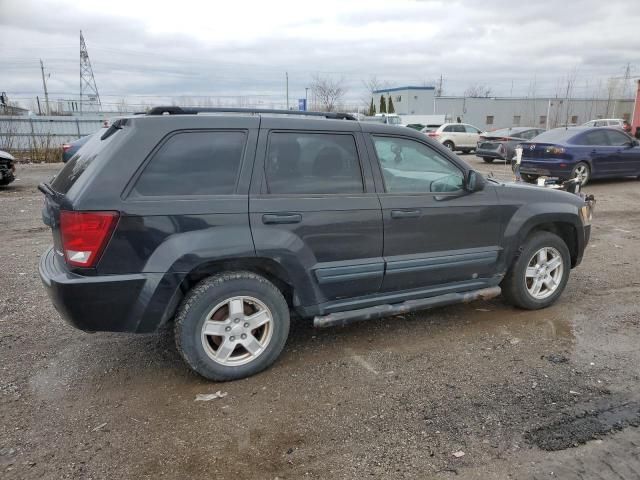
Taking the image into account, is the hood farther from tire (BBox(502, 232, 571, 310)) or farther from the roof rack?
the roof rack

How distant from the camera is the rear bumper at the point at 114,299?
10.0 feet

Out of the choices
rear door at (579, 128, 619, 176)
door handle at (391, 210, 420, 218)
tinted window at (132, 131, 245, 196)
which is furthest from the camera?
rear door at (579, 128, 619, 176)

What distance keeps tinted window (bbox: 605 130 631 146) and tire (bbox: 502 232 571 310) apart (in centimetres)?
1005

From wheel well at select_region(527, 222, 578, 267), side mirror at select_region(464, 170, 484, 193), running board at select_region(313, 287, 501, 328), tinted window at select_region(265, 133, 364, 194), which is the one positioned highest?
tinted window at select_region(265, 133, 364, 194)

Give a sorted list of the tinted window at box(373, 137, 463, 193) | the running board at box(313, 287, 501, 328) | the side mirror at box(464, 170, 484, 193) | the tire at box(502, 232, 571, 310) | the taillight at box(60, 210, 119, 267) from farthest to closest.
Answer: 1. the tire at box(502, 232, 571, 310)
2. the side mirror at box(464, 170, 484, 193)
3. the tinted window at box(373, 137, 463, 193)
4. the running board at box(313, 287, 501, 328)
5. the taillight at box(60, 210, 119, 267)

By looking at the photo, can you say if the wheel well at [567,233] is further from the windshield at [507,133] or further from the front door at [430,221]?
the windshield at [507,133]

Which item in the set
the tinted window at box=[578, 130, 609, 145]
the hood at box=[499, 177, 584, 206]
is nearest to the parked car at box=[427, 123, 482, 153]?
the tinted window at box=[578, 130, 609, 145]

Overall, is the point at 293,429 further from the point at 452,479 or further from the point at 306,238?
the point at 306,238

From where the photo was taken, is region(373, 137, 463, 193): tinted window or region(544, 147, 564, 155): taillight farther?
region(544, 147, 564, 155): taillight

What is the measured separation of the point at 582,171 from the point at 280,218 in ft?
37.8

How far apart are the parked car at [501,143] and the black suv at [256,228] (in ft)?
50.3

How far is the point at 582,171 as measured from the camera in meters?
12.5

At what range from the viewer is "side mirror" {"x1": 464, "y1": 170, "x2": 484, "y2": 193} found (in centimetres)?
417

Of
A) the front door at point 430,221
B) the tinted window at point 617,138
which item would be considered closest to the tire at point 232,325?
the front door at point 430,221
